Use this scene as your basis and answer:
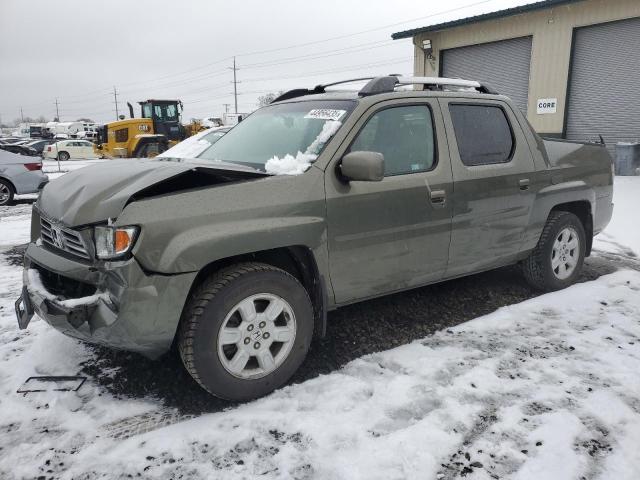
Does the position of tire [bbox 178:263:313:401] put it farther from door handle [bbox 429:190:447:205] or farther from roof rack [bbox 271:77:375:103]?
roof rack [bbox 271:77:375:103]

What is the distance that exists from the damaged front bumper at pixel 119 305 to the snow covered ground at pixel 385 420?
484 mm

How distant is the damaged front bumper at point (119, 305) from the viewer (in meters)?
2.39

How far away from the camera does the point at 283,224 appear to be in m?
2.75

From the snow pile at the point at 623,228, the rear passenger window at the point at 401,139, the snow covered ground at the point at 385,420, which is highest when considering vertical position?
the rear passenger window at the point at 401,139

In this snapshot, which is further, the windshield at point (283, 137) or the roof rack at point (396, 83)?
the roof rack at point (396, 83)

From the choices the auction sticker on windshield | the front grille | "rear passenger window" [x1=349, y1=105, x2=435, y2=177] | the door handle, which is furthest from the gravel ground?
the auction sticker on windshield

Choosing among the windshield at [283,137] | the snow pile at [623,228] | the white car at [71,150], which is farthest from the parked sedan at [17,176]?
the white car at [71,150]

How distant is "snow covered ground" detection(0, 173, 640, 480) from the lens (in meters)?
2.24

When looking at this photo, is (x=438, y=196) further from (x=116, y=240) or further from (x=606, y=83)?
(x=606, y=83)

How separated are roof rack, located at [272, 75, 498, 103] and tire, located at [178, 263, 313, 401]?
151 centimetres

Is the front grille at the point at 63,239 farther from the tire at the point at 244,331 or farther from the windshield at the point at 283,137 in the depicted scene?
the windshield at the point at 283,137

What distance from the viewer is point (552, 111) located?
15156 mm

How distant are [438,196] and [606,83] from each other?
45.1 feet

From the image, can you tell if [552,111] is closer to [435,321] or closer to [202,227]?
[435,321]
